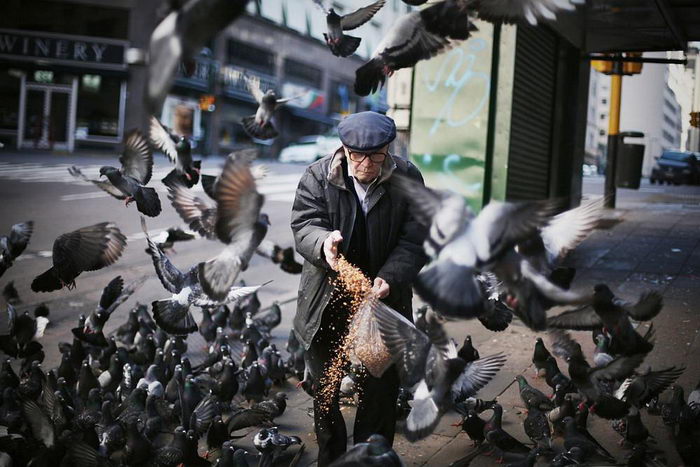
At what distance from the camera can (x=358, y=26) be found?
363cm

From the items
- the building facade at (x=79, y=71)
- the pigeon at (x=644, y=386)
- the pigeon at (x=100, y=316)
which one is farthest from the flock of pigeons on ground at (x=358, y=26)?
the building facade at (x=79, y=71)

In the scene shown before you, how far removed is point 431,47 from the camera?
11.1 feet

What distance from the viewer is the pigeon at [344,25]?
3.62m

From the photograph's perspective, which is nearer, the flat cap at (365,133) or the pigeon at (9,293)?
the flat cap at (365,133)

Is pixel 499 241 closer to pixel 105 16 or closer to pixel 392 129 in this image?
pixel 392 129

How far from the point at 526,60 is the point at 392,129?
6.37m

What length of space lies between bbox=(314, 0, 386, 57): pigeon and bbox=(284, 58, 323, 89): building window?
98.8 feet

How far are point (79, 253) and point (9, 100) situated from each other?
26.2 meters

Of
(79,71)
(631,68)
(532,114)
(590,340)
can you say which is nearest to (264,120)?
(590,340)

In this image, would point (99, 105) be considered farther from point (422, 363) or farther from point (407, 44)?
point (422, 363)

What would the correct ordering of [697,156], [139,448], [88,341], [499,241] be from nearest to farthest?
[499,241], [139,448], [88,341], [697,156]

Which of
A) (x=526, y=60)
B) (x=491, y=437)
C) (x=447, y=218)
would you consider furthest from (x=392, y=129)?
(x=526, y=60)

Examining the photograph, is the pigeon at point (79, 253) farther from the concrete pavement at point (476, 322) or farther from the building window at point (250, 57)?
the building window at point (250, 57)

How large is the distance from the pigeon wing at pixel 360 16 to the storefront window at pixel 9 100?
26503mm
